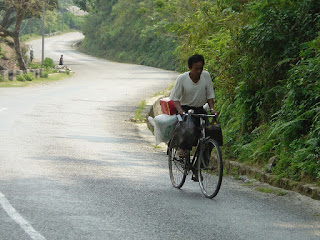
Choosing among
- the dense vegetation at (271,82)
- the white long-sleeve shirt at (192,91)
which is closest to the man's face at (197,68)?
the white long-sleeve shirt at (192,91)

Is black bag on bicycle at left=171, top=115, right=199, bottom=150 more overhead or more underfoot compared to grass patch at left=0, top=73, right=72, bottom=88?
more overhead

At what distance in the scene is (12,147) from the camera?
14523mm

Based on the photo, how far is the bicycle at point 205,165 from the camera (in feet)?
29.2

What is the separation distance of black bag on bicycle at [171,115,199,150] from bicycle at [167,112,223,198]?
10 centimetres

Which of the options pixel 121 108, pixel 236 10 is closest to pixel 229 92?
pixel 236 10

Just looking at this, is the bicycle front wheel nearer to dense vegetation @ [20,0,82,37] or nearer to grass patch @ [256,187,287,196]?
grass patch @ [256,187,287,196]

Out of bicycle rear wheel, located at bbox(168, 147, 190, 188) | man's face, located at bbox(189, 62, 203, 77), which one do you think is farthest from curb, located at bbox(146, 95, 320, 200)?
man's face, located at bbox(189, 62, 203, 77)

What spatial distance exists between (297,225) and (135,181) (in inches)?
141

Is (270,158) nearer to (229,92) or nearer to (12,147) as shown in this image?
(229,92)

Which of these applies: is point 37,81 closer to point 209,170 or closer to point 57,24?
point 209,170

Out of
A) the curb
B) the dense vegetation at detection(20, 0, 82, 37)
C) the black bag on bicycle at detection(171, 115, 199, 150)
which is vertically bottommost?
the dense vegetation at detection(20, 0, 82, 37)

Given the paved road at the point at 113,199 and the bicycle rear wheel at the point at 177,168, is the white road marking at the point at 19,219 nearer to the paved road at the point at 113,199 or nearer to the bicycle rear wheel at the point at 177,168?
the paved road at the point at 113,199

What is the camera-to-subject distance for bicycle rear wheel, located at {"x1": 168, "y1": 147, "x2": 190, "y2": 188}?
9.73 metres

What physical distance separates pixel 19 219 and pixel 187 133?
2.98m
